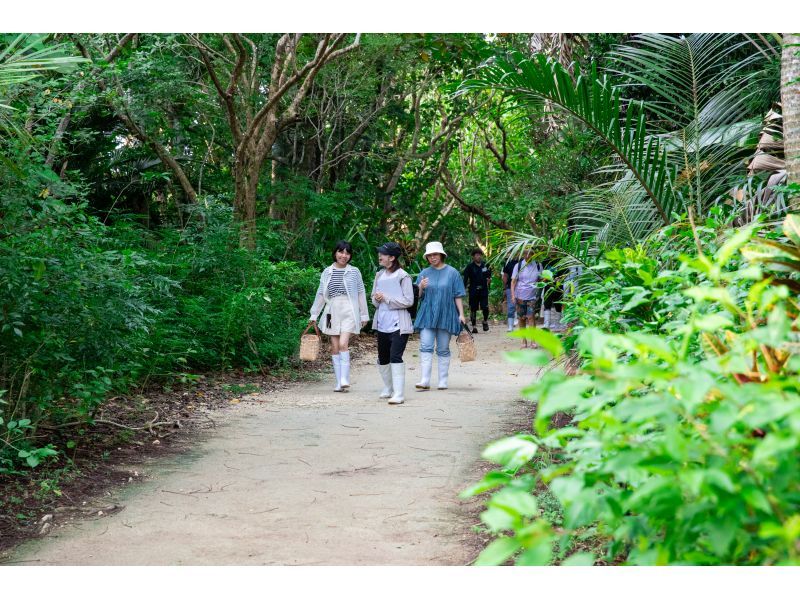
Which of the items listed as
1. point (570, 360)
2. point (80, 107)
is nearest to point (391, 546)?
point (570, 360)

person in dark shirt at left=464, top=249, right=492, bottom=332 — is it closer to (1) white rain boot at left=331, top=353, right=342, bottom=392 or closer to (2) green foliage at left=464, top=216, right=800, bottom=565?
(1) white rain boot at left=331, top=353, right=342, bottom=392

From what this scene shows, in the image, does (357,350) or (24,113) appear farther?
(357,350)

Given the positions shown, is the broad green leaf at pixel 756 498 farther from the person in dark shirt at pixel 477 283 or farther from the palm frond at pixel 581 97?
the person in dark shirt at pixel 477 283

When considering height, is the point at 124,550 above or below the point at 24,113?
below

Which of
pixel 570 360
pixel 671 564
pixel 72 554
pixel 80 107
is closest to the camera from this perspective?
pixel 671 564

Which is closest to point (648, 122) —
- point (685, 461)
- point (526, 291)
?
point (685, 461)

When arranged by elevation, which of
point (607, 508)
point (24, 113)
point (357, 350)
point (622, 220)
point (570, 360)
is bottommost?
point (357, 350)

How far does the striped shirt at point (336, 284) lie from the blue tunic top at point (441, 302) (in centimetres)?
106

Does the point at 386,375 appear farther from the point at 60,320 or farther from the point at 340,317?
the point at 60,320

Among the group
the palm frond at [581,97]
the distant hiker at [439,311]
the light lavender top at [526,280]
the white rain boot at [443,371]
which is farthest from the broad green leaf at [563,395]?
the light lavender top at [526,280]

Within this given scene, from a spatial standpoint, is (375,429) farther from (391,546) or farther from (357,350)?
(357,350)

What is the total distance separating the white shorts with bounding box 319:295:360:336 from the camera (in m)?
11.2

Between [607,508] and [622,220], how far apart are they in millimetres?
6387
